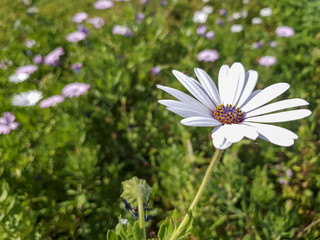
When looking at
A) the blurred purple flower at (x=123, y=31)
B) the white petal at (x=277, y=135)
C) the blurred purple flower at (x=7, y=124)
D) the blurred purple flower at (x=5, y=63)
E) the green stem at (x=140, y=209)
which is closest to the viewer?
the white petal at (x=277, y=135)

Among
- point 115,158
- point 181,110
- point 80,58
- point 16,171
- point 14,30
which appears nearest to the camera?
point 181,110

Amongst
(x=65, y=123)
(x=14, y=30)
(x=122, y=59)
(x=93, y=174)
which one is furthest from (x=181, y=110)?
(x=14, y=30)

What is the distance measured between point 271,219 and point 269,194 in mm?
154

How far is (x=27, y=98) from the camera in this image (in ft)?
7.28

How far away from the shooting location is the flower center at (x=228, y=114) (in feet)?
3.20

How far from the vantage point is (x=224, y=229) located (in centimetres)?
167

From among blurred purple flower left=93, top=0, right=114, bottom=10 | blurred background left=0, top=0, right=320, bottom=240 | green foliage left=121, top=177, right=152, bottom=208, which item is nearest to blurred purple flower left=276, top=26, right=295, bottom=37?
blurred background left=0, top=0, right=320, bottom=240

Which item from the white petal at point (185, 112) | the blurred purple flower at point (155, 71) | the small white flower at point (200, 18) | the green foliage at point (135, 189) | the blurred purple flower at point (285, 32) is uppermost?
the white petal at point (185, 112)

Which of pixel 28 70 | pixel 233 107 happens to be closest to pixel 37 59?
pixel 28 70

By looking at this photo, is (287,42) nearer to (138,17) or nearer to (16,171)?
(138,17)

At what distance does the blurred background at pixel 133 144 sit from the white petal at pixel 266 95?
1.20 ft

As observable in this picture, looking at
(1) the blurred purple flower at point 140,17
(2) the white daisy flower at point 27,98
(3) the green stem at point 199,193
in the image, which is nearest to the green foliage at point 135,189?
(3) the green stem at point 199,193

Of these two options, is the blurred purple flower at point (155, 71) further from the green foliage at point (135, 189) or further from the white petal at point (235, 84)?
the green foliage at point (135, 189)

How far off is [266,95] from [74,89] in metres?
1.47
